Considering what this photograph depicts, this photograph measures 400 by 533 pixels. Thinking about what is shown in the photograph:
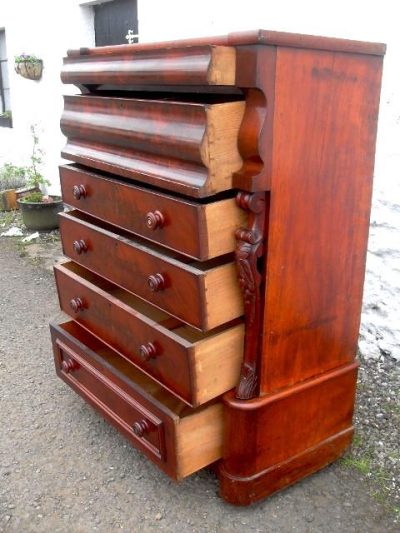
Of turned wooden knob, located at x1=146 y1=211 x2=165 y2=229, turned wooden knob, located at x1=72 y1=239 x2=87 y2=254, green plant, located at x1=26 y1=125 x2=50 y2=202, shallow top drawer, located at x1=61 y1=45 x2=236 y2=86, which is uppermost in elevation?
shallow top drawer, located at x1=61 y1=45 x2=236 y2=86

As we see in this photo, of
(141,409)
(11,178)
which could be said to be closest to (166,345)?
(141,409)

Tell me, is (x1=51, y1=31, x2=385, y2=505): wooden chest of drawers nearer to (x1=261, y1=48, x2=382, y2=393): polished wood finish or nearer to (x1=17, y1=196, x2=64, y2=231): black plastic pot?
(x1=261, y1=48, x2=382, y2=393): polished wood finish

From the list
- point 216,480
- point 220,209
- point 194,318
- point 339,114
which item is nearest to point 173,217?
point 220,209

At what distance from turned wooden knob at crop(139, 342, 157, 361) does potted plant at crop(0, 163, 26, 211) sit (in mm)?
4635

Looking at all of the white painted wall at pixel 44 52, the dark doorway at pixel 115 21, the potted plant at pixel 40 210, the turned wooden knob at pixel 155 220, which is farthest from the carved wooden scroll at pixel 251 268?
the potted plant at pixel 40 210

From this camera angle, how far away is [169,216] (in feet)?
5.22

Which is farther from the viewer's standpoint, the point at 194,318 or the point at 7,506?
the point at 7,506

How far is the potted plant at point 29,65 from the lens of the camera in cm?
524

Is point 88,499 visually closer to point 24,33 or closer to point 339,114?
point 339,114

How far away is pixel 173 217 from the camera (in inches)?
62.1

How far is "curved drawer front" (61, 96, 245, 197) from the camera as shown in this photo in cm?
143

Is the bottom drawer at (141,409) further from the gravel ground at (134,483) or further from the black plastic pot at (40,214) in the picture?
the black plastic pot at (40,214)

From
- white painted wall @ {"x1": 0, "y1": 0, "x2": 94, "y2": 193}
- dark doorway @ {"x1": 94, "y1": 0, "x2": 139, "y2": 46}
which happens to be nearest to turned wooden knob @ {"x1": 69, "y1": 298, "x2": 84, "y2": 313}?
dark doorway @ {"x1": 94, "y1": 0, "x2": 139, "y2": 46}

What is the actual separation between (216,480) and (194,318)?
0.78 meters
